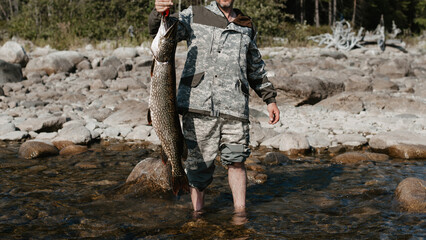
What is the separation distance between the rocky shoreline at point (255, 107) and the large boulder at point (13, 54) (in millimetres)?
37

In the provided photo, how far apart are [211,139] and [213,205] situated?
1203mm

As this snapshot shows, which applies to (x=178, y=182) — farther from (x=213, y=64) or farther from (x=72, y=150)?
(x=72, y=150)

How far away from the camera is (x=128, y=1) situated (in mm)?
24609

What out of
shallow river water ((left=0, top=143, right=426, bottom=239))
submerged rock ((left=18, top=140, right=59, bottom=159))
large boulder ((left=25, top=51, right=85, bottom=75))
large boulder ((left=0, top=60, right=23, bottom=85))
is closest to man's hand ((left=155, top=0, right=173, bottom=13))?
shallow river water ((left=0, top=143, right=426, bottom=239))

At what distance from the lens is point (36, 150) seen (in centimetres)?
739

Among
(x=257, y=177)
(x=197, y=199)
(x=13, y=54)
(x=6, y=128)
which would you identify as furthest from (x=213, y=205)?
(x=13, y=54)

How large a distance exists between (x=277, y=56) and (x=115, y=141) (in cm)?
1193

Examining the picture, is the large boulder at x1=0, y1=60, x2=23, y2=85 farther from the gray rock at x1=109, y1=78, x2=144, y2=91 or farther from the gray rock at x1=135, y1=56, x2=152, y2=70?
the gray rock at x1=135, y1=56, x2=152, y2=70

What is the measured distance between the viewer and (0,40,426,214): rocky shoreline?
808cm

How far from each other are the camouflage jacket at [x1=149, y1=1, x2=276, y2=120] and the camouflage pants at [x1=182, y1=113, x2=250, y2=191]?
0.10 metres

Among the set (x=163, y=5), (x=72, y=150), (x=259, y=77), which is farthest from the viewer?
(x=72, y=150)

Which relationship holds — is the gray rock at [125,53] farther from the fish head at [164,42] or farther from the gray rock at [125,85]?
the fish head at [164,42]

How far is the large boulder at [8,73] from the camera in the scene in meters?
13.8

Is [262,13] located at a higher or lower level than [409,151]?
higher
